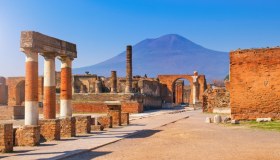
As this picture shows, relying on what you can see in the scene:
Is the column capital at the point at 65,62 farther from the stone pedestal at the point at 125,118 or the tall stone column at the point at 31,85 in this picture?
the stone pedestal at the point at 125,118

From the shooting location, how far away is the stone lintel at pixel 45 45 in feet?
50.3

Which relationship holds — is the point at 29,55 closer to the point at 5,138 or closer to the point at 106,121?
the point at 5,138

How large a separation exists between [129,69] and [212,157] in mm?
35852

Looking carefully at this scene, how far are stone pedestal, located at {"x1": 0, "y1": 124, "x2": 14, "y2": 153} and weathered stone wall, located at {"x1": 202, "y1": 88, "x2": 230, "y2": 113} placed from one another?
88.2ft

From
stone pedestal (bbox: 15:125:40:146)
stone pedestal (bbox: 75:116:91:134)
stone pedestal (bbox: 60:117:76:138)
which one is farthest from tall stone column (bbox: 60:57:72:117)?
stone pedestal (bbox: 15:125:40:146)

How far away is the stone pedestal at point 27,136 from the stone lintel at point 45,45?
2.97 m

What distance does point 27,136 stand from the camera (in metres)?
14.1

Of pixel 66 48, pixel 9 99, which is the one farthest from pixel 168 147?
pixel 9 99

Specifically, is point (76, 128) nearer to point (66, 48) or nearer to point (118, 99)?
point (66, 48)

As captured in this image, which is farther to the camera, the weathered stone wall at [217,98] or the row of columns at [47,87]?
the weathered stone wall at [217,98]

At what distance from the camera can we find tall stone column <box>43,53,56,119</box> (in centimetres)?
1762

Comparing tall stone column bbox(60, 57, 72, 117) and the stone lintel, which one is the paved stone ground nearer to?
tall stone column bbox(60, 57, 72, 117)

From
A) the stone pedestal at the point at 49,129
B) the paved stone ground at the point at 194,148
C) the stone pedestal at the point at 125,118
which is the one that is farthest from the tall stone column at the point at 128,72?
the stone pedestal at the point at 49,129

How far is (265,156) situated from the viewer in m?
11.2
